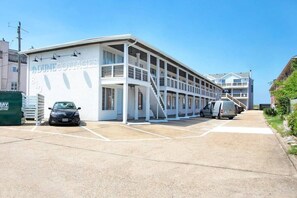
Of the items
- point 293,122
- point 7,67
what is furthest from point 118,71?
point 7,67

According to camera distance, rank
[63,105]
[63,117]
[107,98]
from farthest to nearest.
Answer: [107,98] → [63,105] → [63,117]

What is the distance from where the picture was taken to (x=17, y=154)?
7078 millimetres

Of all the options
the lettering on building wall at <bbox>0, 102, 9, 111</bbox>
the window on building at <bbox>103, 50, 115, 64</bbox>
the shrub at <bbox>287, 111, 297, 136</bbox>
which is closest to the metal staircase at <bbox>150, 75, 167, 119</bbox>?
the window on building at <bbox>103, 50, 115, 64</bbox>

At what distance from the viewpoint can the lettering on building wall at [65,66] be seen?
17.3 metres

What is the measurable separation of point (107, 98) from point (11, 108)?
622 cm

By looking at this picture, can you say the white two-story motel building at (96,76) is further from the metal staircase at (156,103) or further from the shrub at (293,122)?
the shrub at (293,122)

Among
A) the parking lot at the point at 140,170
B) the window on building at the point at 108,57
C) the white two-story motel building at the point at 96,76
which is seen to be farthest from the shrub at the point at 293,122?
the window on building at the point at 108,57

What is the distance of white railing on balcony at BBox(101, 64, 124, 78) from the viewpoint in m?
16.5

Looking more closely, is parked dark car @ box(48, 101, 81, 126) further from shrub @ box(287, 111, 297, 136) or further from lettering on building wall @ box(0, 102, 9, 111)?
shrub @ box(287, 111, 297, 136)

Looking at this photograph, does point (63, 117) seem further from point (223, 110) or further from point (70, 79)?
point (223, 110)

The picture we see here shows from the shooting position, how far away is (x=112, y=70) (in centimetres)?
1655

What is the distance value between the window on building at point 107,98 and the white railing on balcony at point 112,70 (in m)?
1.17

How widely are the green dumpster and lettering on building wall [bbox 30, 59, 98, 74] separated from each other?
4636 mm

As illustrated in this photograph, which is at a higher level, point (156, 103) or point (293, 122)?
point (156, 103)
